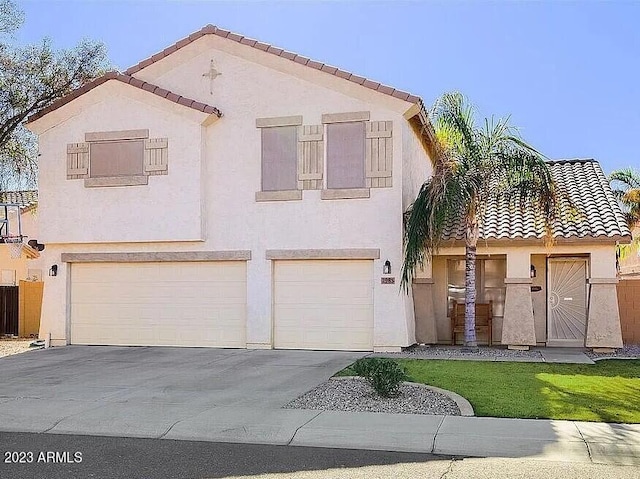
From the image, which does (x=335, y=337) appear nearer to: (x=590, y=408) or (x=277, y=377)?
(x=277, y=377)

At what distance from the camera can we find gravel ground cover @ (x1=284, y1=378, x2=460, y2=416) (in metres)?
10.3

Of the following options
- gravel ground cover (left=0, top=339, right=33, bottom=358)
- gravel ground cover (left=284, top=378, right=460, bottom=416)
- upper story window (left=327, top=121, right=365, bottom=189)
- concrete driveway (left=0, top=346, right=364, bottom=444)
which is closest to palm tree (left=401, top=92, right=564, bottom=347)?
upper story window (left=327, top=121, right=365, bottom=189)

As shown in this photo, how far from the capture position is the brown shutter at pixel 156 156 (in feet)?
60.2

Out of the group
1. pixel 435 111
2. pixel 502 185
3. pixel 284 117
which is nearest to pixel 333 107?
pixel 284 117

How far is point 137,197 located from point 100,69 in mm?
5891

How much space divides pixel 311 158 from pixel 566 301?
7.47m

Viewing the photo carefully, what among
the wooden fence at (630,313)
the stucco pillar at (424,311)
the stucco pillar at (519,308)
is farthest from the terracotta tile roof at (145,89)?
the wooden fence at (630,313)

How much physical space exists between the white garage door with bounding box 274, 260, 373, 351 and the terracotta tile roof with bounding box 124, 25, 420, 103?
4041 millimetres

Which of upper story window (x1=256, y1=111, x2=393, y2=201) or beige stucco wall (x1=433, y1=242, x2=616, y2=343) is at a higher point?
upper story window (x1=256, y1=111, x2=393, y2=201)

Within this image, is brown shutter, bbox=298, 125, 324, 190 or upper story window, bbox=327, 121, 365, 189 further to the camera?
brown shutter, bbox=298, 125, 324, 190

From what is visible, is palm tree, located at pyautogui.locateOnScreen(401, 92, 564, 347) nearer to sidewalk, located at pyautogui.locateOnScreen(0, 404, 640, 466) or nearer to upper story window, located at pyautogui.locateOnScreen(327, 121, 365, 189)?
upper story window, located at pyautogui.locateOnScreen(327, 121, 365, 189)

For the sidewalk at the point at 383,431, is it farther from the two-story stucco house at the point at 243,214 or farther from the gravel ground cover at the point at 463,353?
the two-story stucco house at the point at 243,214

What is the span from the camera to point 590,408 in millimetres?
10273

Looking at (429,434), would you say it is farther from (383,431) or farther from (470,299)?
(470,299)
